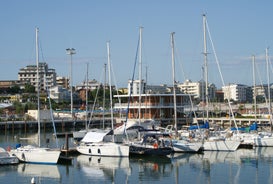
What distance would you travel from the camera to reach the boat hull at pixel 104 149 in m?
40.1

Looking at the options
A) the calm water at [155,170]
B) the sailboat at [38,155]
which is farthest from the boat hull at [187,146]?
the sailboat at [38,155]

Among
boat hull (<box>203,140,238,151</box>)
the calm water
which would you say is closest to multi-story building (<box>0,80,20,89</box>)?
boat hull (<box>203,140,238,151</box>)

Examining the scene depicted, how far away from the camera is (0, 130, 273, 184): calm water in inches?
1251

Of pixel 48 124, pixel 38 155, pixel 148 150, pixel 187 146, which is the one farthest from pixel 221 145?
pixel 48 124

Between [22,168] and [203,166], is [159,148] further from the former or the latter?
[22,168]

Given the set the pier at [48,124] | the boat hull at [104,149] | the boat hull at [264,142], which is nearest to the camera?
the boat hull at [104,149]

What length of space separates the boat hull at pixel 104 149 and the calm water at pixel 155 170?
73 centimetres

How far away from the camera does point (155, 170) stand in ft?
117

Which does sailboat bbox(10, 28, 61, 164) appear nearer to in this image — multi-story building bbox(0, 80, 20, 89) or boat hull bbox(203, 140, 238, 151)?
boat hull bbox(203, 140, 238, 151)

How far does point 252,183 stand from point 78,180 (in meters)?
11.3

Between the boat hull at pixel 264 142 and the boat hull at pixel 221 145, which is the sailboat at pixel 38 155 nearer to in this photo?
the boat hull at pixel 221 145

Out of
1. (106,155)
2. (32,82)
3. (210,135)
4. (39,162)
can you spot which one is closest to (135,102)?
(210,135)

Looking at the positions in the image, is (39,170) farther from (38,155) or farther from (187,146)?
(187,146)

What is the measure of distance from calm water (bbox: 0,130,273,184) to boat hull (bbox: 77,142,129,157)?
0.73 m
